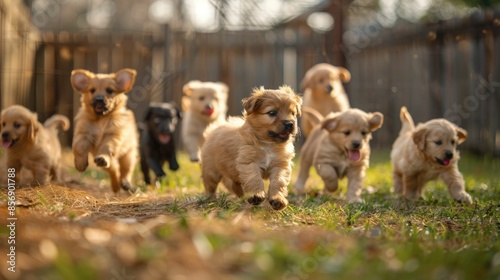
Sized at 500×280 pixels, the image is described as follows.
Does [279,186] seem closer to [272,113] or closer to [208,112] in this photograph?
[272,113]

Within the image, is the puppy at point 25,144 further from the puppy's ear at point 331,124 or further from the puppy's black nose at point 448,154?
the puppy's black nose at point 448,154

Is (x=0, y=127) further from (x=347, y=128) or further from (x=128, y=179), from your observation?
(x=347, y=128)

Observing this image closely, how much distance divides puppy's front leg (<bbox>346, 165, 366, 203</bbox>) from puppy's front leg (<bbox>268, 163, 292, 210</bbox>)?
57.6 inches

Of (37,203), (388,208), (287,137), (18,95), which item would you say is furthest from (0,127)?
(18,95)

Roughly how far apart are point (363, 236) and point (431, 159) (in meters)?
2.99

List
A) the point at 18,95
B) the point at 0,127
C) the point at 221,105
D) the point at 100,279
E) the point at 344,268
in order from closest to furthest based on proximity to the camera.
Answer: the point at 100,279, the point at 344,268, the point at 0,127, the point at 221,105, the point at 18,95

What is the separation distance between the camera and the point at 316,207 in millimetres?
A: 6055

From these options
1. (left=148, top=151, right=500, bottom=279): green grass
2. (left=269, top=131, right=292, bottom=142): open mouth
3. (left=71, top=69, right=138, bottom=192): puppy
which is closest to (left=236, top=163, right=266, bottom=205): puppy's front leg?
(left=148, top=151, right=500, bottom=279): green grass

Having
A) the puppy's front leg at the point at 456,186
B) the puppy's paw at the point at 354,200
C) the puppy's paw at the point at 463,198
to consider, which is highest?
the puppy's front leg at the point at 456,186

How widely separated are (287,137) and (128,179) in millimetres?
2786

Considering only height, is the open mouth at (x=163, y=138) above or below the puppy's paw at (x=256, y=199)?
above

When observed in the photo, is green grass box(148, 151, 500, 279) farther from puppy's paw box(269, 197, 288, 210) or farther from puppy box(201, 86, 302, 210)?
puppy box(201, 86, 302, 210)

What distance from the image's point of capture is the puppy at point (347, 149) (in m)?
7.18

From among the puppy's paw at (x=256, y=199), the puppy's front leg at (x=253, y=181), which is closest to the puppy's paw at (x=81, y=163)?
the puppy's front leg at (x=253, y=181)
